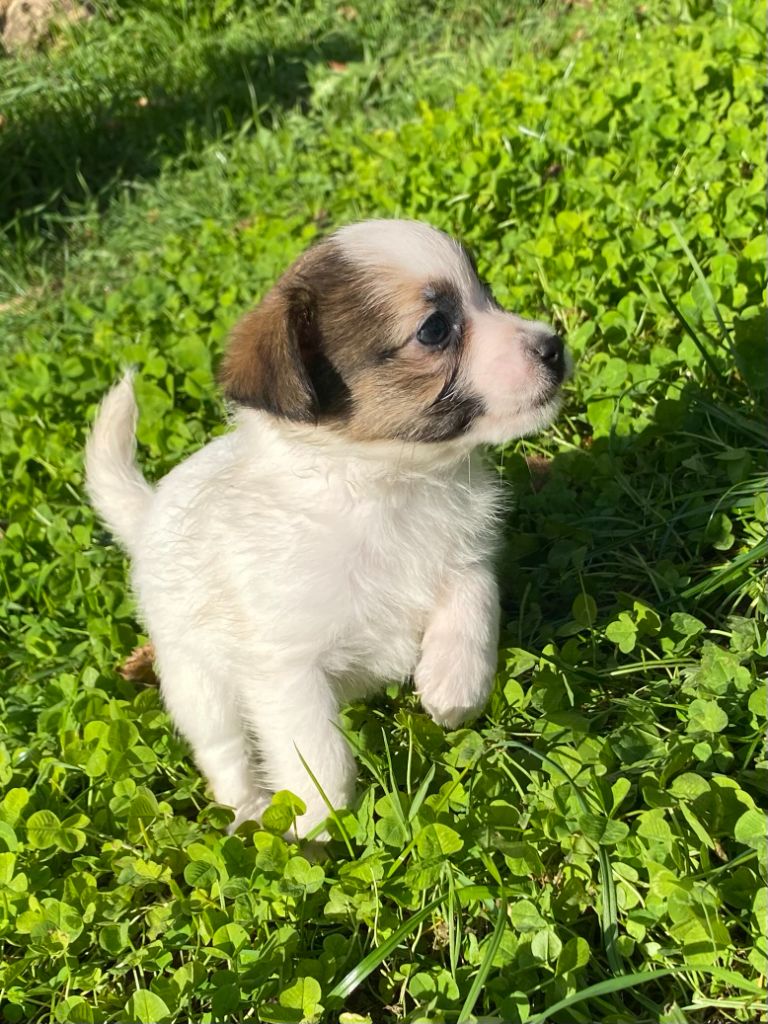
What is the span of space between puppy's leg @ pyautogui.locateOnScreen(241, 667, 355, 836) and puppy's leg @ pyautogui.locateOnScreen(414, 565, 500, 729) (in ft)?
0.95

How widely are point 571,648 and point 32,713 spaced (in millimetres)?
2054

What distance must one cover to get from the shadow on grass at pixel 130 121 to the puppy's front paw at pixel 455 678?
20.7 feet

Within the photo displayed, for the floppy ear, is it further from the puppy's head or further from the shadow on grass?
the shadow on grass

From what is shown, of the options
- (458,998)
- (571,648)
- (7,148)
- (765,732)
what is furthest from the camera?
(7,148)

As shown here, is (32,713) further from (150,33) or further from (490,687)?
(150,33)

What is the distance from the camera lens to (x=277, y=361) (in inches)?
100.0

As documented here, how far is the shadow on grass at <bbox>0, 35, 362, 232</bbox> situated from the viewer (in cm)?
807

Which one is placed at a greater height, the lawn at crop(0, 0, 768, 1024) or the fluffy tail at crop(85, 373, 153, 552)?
the fluffy tail at crop(85, 373, 153, 552)

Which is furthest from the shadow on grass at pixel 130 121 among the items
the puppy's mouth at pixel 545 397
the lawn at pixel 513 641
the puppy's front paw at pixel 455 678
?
the puppy's front paw at pixel 455 678

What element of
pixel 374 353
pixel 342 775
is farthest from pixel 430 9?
pixel 342 775

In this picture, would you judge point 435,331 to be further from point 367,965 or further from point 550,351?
point 367,965

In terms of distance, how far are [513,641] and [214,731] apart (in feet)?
3.37

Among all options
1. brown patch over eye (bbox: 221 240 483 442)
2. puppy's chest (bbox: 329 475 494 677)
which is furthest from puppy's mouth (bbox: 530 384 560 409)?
puppy's chest (bbox: 329 475 494 677)

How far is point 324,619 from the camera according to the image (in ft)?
8.69
